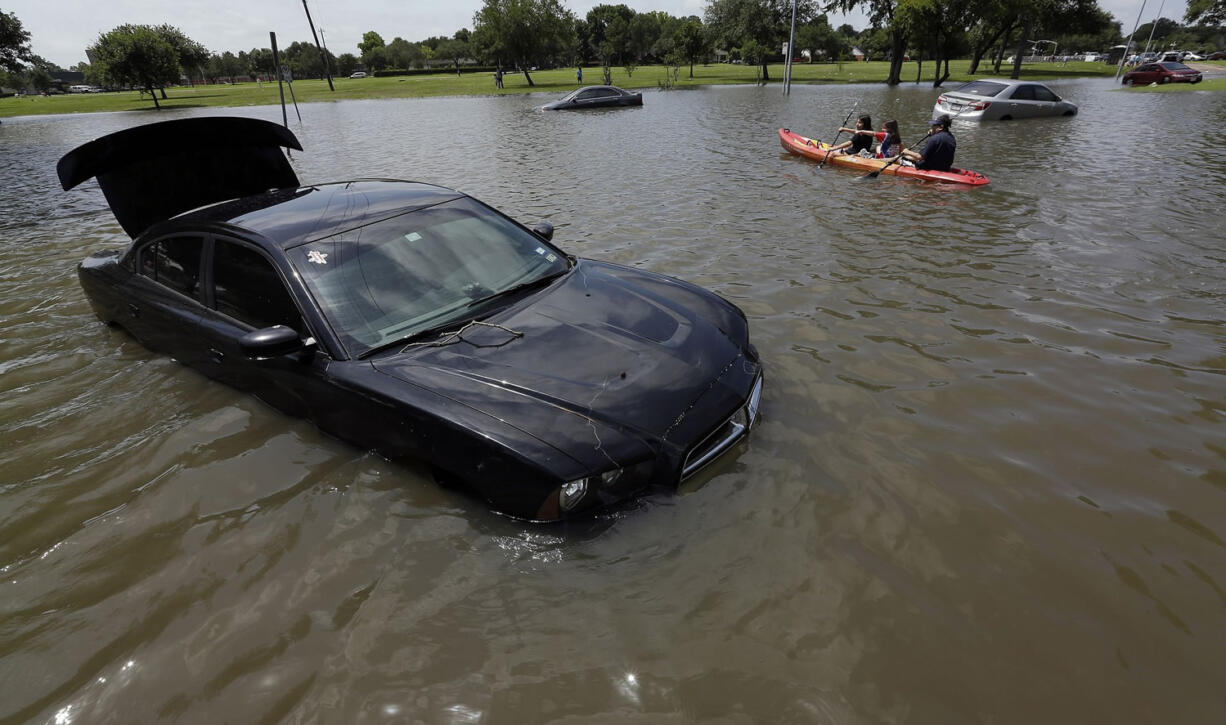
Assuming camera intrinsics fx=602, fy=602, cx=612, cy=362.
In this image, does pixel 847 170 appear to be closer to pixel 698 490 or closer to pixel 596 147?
pixel 596 147

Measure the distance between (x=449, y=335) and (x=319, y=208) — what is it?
5.15ft

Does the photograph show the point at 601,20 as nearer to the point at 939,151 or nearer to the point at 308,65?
the point at 308,65

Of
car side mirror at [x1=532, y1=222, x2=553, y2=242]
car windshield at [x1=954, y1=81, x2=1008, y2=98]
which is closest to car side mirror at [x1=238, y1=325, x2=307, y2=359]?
car side mirror at [x1=532, y1=222, x2=553, y2=242]

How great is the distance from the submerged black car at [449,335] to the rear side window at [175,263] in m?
0.02

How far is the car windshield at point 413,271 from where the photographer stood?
3.49 m

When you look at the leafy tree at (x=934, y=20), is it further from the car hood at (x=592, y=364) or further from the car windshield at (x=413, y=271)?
the car hood at (x=592, y=364)

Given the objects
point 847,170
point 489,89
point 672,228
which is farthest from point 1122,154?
point 489,89

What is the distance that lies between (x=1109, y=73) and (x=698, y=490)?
6597cm

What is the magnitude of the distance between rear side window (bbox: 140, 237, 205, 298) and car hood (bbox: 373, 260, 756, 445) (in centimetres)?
197

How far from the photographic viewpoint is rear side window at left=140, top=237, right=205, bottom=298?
418cm

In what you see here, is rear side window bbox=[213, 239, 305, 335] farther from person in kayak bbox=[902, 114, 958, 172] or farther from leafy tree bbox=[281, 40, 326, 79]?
leafy tree bbox=[281, 40, 326, 79]

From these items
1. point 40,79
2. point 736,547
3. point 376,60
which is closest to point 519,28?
point 736,547

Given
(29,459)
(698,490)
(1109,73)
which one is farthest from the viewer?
(1109,73)

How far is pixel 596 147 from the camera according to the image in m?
17.7
